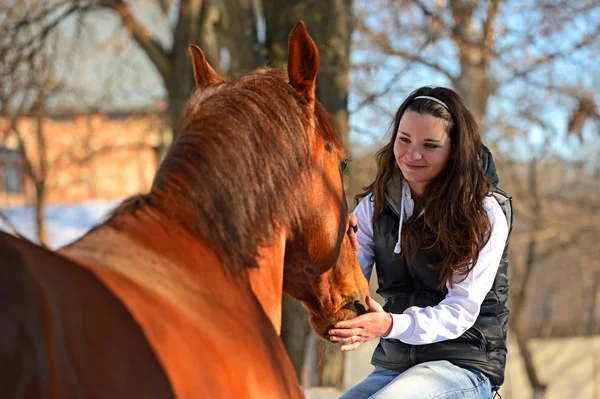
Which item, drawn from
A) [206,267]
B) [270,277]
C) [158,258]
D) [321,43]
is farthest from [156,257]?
[321,43]

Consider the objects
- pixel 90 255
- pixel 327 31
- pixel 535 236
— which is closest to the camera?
pixel 90 255

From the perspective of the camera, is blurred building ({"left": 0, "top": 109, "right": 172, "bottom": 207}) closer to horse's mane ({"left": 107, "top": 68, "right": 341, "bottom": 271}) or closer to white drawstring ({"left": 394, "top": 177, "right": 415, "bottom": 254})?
white drawstring ({"left": 394, "top": 177, "right": 415, "bottom": 254})

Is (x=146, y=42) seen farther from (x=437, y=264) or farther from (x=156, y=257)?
(x=156, y=257)

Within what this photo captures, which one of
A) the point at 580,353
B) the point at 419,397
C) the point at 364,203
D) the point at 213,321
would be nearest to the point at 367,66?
the point at 364,203

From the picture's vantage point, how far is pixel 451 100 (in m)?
2.89

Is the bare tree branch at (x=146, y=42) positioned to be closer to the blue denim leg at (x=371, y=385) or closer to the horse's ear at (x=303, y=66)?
the blue denim leg at (x=371, y=385)

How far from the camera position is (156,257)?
1815mm

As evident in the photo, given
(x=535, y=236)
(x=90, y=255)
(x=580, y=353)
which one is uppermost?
(x=90, y=255)

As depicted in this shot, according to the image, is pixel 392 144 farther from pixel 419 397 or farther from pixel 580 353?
pixel 580 353

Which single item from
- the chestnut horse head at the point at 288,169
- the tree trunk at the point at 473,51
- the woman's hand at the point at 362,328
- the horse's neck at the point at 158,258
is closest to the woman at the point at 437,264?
the woman's hand at the point at 362,328

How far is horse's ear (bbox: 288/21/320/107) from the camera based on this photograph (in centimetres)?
222

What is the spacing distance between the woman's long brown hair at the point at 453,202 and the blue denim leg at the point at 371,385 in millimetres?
485

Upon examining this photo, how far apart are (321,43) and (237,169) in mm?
4339

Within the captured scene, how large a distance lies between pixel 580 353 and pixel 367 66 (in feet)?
40.1
